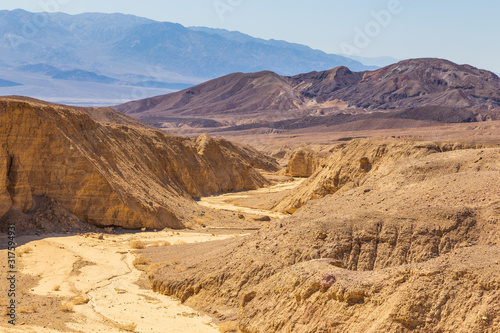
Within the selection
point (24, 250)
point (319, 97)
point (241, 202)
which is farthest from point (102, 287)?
point (319, 97)

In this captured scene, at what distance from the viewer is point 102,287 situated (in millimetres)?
16250

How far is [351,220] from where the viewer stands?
49.4 feet

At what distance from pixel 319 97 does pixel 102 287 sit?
158867 millimetres

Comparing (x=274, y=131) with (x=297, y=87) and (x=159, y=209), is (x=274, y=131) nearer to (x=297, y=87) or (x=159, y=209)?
(x=297, y=87)

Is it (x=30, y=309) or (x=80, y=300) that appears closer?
(x=30, y=309)

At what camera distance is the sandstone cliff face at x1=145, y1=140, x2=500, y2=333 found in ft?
34.6

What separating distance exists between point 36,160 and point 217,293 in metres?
13.2

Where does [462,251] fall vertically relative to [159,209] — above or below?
above

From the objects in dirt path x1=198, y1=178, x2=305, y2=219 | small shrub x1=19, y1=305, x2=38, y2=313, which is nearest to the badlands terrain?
small shrub x1=19, y1=305, x2=38, y2=313

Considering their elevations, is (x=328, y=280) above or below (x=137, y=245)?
above

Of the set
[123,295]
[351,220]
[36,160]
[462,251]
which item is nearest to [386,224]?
[351,220]

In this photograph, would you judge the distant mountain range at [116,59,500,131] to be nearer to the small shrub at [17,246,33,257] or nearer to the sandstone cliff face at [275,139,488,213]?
the sandstone cliff face at [275,139,488,213]

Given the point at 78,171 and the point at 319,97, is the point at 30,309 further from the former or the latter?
the point at 319,97

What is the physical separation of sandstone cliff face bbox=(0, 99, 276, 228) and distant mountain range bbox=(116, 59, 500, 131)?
301 ft
